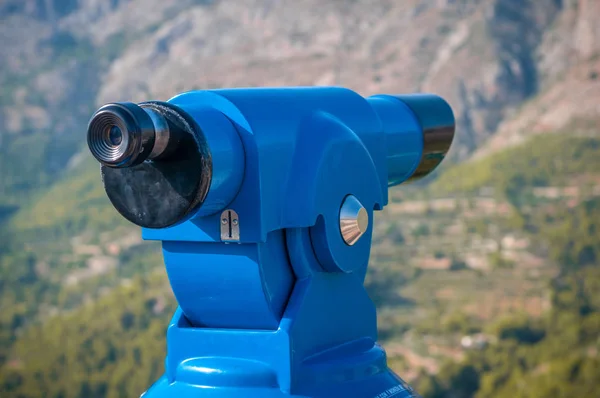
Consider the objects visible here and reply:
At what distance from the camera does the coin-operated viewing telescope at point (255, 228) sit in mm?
1494

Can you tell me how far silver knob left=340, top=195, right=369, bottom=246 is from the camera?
1722 mm

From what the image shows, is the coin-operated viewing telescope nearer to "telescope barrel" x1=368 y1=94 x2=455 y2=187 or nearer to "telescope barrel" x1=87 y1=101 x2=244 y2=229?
"telescope barrel" x1=87 y1=101 x2=244 y2=229

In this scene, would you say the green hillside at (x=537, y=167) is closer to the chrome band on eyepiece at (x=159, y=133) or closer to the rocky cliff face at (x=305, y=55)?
the rocky cliff face at (x=305, y=55)

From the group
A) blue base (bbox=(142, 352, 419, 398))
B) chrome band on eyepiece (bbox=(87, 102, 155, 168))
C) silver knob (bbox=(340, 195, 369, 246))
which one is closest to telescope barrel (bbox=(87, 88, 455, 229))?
chrome band on eyepiece (bbox=(87, 102, 155, 168))

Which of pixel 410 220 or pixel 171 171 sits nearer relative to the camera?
pixel 171 171

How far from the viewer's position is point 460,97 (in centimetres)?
5350

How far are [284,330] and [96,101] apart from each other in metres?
64.5

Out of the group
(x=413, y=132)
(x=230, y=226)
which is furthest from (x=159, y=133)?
(x=413, y=132)

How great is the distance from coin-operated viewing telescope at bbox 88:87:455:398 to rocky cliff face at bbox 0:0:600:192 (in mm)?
47843

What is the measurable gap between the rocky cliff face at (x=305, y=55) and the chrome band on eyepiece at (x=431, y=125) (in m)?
47.3

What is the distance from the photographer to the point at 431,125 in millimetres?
2145

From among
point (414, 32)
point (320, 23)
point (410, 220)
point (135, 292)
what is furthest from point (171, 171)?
point (320, 23)

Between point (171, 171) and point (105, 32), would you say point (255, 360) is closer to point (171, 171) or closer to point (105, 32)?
point (171, 171)

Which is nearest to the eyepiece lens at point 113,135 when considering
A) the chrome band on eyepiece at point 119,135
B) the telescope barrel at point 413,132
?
the chrome band on eyepiece at point 119,135
